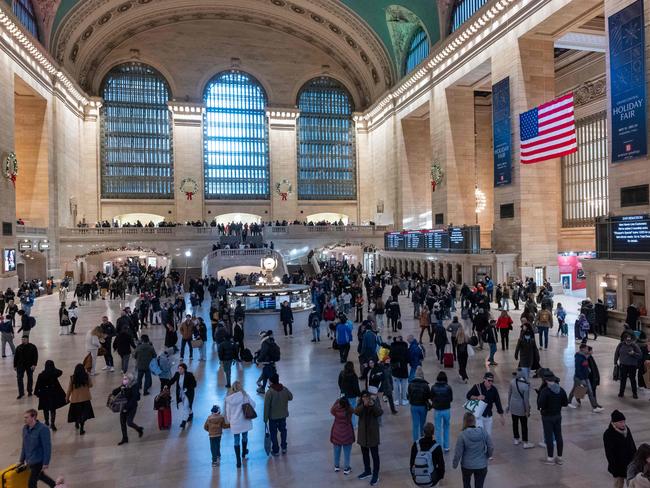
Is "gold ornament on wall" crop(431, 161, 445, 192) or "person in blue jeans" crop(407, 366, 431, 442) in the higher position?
"gold ornament on wall" crop(431, 161, 445, 192)

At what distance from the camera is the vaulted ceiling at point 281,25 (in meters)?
30.6

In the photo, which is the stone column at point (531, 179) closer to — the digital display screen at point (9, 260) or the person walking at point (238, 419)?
the person walking at point (238, 419)

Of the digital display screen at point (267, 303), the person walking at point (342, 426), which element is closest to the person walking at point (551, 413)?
the person walking at point (342, 426)

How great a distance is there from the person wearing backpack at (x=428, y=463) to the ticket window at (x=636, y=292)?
1057 cm

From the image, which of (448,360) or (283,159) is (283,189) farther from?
(448,360)

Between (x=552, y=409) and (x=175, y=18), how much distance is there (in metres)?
41.1

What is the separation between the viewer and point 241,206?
41.5 metres

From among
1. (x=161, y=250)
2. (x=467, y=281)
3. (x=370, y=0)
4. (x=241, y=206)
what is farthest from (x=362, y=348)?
(x=241, y=206)

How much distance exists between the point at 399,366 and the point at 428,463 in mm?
3306

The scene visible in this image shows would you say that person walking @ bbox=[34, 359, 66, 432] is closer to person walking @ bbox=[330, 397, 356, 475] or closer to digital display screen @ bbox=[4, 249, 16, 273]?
person walking @ bbox=[330, 397, 356, 475]

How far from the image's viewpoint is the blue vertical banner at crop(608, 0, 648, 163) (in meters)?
14.9

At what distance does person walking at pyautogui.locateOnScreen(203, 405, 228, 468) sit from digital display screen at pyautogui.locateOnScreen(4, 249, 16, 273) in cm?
2149

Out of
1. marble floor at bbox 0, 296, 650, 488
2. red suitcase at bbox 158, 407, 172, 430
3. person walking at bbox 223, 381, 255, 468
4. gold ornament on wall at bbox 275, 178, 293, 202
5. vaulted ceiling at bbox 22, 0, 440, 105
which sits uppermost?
vaulted ceiling at bbox 22, 0, 440, 105

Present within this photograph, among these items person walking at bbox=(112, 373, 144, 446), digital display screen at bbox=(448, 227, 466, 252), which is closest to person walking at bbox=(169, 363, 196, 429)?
person walking at bbox=(112, 373, 144, 446)
